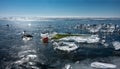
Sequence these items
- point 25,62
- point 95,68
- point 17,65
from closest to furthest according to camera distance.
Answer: point 95,68 → point 17,65 → point 25,62

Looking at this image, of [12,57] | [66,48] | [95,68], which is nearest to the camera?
[95,68]

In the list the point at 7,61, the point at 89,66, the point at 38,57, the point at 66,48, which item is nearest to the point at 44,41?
the point at 66,48

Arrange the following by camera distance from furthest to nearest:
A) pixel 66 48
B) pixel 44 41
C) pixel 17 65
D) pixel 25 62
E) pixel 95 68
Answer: pixel 44 41 → pixel 66 48 → pixel 25 62 → pixel 17 65 → pixel 95 68

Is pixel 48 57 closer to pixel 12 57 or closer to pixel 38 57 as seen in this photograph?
pixel 38 57

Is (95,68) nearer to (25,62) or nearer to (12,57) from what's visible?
(25,62)

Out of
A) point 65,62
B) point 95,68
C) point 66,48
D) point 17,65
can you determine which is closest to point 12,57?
point 17,65

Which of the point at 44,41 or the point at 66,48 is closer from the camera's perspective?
the point at 66,48

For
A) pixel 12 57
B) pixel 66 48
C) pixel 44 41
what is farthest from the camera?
pixel 44 41

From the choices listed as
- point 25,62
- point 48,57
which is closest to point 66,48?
point 48,57

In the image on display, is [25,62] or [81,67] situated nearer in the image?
[81,67]
